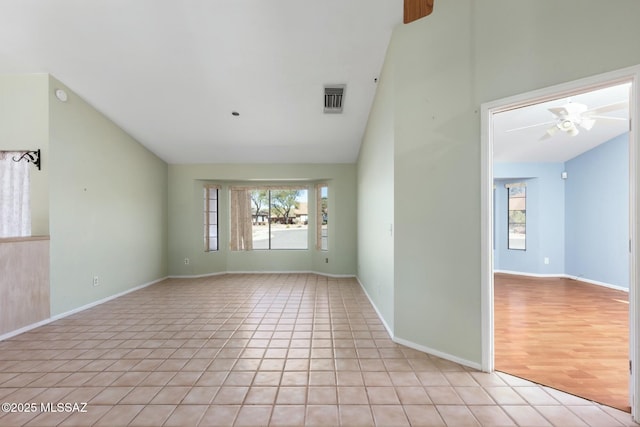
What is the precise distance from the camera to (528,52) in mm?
2186

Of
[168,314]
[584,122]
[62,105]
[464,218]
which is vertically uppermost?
[62,105]

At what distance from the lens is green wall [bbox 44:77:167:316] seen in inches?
148

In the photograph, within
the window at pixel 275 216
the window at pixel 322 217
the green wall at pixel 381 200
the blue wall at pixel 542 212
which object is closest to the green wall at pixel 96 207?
the window at pixel 275 216

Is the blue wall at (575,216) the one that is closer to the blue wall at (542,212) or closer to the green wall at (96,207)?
the blue wall at (542,212)

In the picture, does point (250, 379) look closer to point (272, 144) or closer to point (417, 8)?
point (417, 8)

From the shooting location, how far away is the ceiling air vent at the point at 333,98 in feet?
12.9

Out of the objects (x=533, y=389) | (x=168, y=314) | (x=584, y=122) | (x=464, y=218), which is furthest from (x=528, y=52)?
(x=168, y=314)

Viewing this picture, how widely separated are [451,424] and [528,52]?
2653 mm

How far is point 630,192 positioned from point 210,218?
6579mm

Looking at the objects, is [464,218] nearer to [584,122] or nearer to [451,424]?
[451,424]

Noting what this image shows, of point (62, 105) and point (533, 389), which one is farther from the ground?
point (62, 105)

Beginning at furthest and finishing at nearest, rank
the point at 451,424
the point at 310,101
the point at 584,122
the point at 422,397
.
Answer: the point at 310,101 → the point at 584,122 → the point at 422,397 → the point at 451,424

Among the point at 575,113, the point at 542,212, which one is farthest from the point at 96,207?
the point at 542,212

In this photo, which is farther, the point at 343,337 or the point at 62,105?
the point at 62,105
